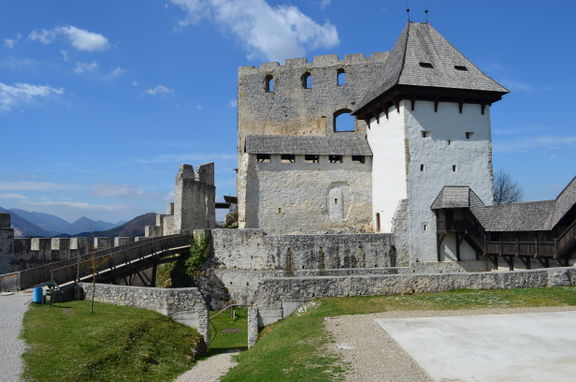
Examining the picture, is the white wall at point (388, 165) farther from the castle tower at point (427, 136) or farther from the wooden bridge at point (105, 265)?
the wooden bridge at point (105, 265)

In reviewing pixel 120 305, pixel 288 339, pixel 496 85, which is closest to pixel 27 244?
pixel 120 305

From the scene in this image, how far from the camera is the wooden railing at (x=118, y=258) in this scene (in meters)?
17.3

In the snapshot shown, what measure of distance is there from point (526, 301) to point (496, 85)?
15655 mm

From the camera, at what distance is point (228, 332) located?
60.1 feet

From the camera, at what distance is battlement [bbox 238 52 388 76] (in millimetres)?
36656

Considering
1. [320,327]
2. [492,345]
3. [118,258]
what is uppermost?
[118,258]

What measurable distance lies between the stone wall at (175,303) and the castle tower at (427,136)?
523 inches

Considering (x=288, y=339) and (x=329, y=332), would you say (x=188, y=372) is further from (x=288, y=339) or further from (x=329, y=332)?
(x=329, y=332)

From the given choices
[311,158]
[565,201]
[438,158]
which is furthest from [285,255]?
[565,201]

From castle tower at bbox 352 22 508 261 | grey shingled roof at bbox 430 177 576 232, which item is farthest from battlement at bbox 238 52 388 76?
grey shingled roof at bbox 430 177 576 232

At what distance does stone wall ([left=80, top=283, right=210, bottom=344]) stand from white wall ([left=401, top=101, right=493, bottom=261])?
1344 centimetres

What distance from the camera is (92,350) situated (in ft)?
36.4

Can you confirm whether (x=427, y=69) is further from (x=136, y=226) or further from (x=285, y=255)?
(x=136, y=226)

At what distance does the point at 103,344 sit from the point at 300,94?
95.3 feet
